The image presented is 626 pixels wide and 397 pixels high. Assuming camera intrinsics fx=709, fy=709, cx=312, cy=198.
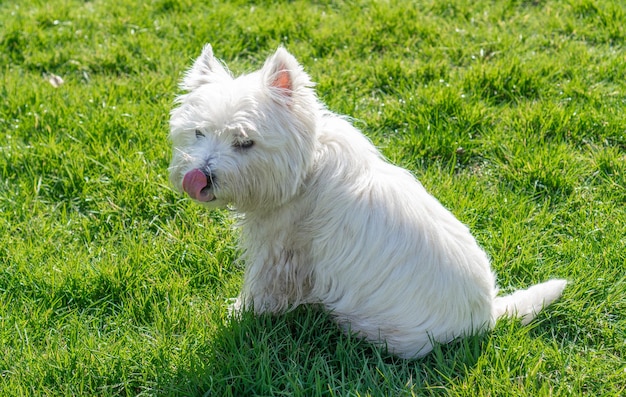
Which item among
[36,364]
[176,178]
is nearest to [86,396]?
[36,364]

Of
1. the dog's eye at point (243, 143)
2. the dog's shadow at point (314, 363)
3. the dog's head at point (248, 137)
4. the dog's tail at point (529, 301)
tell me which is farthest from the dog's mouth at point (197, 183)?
the dog's tail at point (529, 301)

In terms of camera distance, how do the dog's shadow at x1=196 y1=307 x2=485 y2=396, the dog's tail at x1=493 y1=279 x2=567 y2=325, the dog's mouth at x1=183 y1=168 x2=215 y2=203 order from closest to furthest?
the dog's mouth at x1=183 y1=168 x2=215 y2=203, the dog's shadow at x1=196 y1=307 x2=485 y2=396, the dog's tail at x1=493 y1=279 x2=567 y2=325

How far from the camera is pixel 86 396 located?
9.62 feet

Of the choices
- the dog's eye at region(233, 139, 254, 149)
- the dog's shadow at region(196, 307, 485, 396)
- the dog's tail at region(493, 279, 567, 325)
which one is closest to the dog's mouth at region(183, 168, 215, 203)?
the dog's eye at region(233, 139, 254, 149)

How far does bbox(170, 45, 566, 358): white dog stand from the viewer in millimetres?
2791

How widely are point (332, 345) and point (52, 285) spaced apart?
4.53 feet

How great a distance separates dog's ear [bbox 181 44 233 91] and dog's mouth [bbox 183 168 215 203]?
452mm

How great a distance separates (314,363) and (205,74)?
1.30m

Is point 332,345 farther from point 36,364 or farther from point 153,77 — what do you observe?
point 153,77

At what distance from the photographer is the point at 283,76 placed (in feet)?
9.22

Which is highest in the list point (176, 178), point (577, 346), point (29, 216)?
point (176, 178)

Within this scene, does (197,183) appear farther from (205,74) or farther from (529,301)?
(529,301)

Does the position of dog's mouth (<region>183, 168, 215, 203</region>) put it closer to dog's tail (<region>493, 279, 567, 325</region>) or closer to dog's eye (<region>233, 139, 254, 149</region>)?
dog's eye (<region>233, 139, 254, 149</region>)

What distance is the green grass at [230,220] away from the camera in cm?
298
